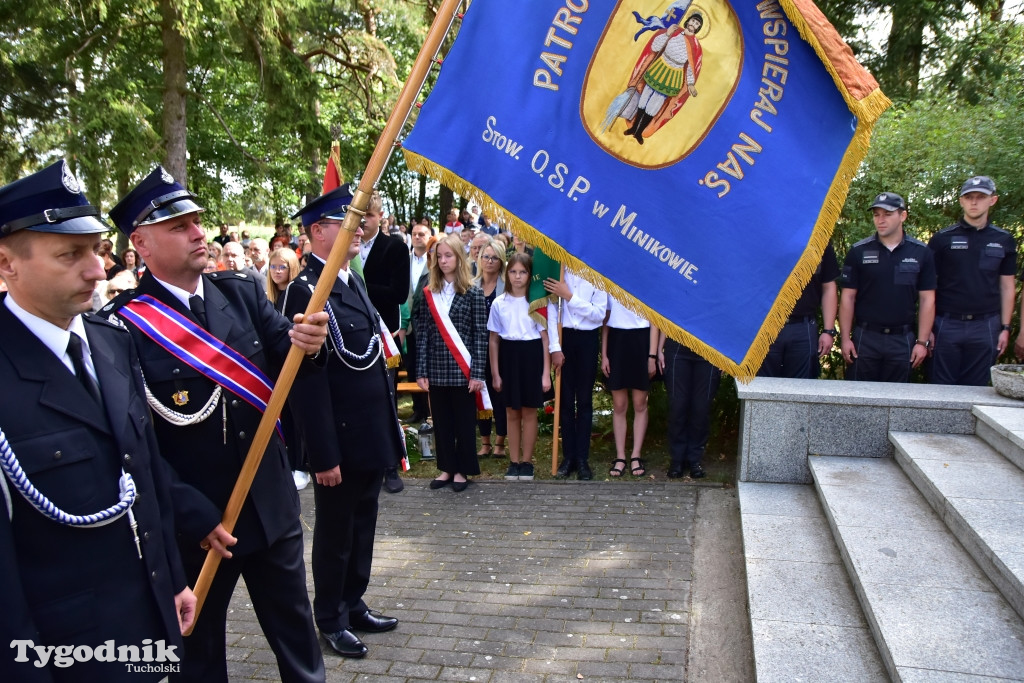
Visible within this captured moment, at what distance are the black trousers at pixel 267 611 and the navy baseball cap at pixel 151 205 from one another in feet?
4.22

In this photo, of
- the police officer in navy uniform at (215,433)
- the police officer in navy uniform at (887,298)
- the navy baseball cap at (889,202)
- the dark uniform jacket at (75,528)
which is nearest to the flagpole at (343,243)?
the police officer in navy uniform at (215,433)

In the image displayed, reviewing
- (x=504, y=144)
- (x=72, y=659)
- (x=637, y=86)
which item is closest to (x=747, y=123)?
(x=637, y=86)

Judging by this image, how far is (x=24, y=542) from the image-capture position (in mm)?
2172

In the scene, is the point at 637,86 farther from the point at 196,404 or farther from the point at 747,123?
the point at 196,404

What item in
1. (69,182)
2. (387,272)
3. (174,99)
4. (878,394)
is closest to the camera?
(69,182)

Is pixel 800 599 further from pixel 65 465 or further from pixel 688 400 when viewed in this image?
pixel 65 465

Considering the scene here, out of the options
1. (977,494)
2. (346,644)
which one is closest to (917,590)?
(977,494)

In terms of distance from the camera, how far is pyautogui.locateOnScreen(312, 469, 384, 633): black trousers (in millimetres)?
4297

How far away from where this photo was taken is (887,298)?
6801 mm

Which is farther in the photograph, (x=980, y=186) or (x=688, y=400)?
(x=688, y=400)

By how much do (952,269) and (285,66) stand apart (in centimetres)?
1476

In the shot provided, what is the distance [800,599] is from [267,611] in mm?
2756

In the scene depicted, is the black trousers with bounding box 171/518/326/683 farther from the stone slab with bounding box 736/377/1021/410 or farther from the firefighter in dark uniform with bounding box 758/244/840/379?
the firefighter in dark uniform with bounding box 758/244/840/379

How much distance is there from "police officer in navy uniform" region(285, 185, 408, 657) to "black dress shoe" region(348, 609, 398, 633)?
3.2 inches
